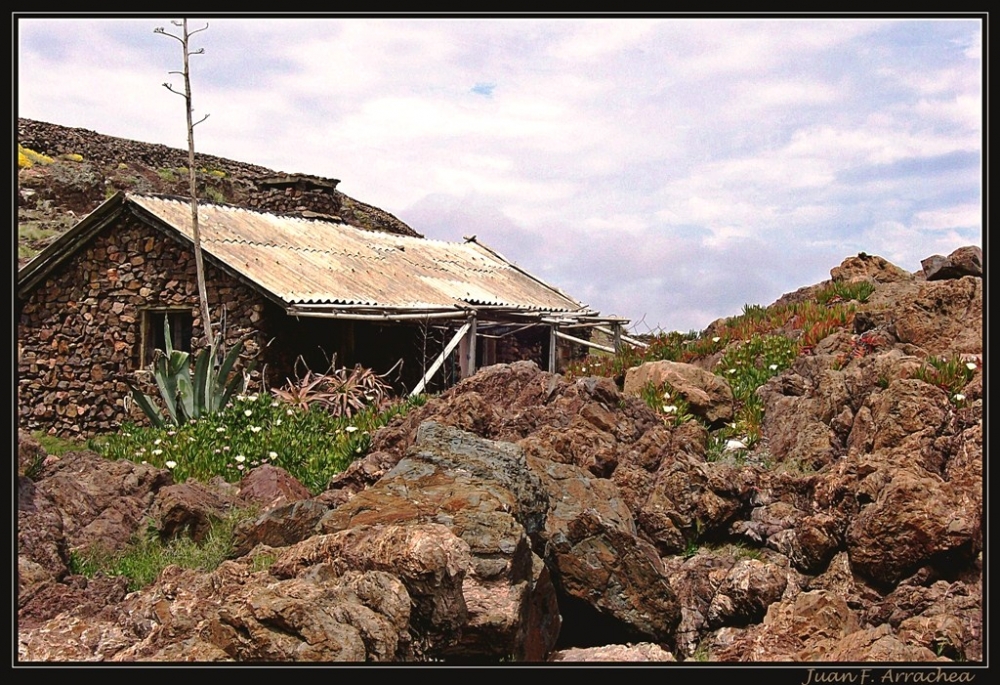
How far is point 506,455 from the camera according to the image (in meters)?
6.45

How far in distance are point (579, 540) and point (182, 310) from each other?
35.5 feet

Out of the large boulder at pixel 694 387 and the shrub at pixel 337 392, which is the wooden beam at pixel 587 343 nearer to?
the shrub at pixel 337 392

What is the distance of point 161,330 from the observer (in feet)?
51.2

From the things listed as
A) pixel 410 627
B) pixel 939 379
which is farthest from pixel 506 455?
pixel 939 379

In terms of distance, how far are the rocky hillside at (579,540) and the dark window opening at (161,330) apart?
7.74 metres

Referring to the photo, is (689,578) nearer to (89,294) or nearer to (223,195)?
(89,294)

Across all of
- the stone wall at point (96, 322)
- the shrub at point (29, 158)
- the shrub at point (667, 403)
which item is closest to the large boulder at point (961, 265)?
the shrub at point (667, 403)

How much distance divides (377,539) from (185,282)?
1129cm

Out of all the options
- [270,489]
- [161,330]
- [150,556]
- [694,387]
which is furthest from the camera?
[161,330]

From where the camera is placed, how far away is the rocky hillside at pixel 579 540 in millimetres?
4684

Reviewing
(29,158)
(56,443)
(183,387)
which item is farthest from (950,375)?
(29,158)

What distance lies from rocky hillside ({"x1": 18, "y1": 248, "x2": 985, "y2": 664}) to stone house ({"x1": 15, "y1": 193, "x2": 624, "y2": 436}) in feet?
20.7

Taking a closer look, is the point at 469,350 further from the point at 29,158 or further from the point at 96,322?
the point at 29,158

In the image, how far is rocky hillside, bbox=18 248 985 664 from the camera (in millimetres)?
4684
